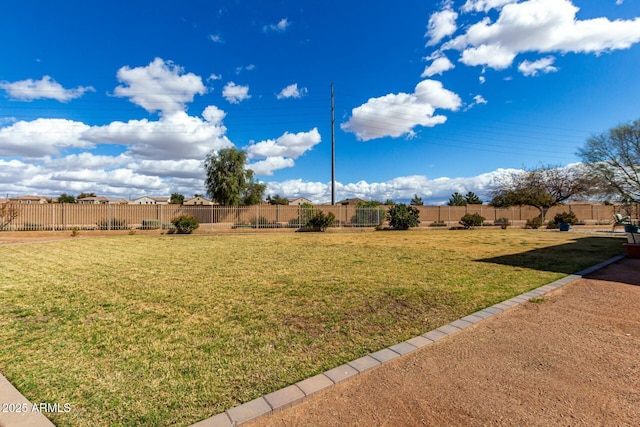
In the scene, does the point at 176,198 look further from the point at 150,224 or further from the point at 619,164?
the point at 619,164

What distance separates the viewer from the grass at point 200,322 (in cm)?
222

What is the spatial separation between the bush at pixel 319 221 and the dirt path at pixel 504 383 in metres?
16.8

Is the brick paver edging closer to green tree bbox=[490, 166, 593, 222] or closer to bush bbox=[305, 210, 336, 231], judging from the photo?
bush bbox=[305, 210, 336, 231]

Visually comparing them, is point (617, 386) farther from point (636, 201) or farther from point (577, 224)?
point (577, 224)

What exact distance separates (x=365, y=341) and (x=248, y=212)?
724 inches

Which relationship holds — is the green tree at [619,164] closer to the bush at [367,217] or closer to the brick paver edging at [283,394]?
the bush at [367,217]

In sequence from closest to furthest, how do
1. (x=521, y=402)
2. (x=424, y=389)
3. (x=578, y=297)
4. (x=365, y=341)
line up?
(x=521, y=402)
(x=424, y=389)
(x=365, y=341)
(x=578, y=297)

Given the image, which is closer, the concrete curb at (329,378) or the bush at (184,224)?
the concrete curb at (329,378)

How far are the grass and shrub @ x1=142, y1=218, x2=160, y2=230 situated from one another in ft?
37.9

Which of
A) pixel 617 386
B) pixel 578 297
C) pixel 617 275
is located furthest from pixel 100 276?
pixel 617 275

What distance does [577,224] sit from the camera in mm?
30000

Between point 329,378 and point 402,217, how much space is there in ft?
69.1

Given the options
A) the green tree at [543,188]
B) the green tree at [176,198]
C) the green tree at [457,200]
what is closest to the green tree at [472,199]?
the green tree at [457,200]

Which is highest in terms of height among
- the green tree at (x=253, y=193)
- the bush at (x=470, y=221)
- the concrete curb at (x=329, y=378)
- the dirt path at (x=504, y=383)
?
the green tree at (x=253, y=193)
